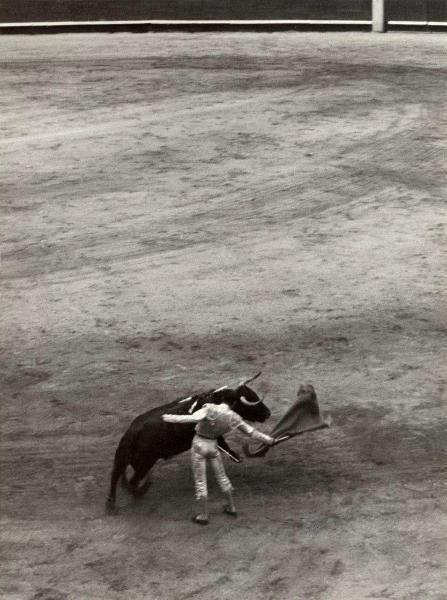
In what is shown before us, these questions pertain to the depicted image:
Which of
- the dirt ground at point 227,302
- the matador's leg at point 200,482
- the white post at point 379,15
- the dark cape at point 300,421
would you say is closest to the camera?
the dirt ground at point 227,302

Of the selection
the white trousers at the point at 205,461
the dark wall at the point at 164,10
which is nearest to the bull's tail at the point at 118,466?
the white trousers at the point at 205,461

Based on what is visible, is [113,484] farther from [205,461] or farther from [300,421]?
[300,421]

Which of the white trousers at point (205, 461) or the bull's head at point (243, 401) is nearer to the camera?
the white trousers at point (205, 461)

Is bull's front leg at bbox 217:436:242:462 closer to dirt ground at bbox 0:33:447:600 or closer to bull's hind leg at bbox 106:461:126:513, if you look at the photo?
dirt ground at bbox 0:33:447:600

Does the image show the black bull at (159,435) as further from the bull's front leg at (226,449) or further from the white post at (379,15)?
the white post at (379,15)

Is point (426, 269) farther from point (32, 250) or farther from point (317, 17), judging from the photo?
point (317, 17)

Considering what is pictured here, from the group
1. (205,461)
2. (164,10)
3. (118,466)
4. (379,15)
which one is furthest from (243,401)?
(164,10)

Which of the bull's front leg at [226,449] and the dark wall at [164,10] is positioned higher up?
the dark wall at [164,10]
